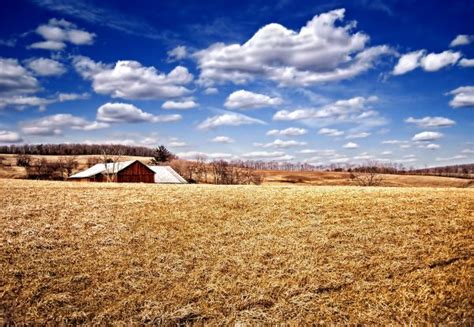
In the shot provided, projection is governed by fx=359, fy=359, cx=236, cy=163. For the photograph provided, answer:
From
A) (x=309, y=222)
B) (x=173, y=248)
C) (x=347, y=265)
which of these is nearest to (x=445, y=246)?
(x=347, y=265)

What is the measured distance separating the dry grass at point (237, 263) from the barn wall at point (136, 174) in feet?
205

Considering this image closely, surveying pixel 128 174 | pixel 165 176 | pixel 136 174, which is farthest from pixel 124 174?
pixel 165 176

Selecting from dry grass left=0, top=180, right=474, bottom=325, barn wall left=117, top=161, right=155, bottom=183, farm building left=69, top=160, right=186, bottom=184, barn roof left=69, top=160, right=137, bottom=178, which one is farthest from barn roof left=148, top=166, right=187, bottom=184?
dry grass left=0, top=180, right=474, bottom=325

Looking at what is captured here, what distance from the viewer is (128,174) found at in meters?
80.3

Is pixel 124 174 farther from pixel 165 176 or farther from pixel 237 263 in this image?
pixel 237 263

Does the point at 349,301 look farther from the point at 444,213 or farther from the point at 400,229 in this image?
the point at 444,213

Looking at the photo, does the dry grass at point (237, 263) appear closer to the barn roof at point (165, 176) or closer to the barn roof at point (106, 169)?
the barn roof at point (106, 169)

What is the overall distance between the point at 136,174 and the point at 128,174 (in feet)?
5.94

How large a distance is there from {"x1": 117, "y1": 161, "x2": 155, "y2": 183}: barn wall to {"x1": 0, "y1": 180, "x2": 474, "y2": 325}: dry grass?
62.5 m

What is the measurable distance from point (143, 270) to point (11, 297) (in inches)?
134

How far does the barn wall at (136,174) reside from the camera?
262 feet

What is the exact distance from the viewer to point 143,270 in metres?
10.9

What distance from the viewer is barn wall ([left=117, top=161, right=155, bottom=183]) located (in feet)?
262

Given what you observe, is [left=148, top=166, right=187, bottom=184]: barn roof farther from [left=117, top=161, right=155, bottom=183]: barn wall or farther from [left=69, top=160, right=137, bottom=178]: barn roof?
[left=69, top=160, right=137, bottom=178]: barn roof
